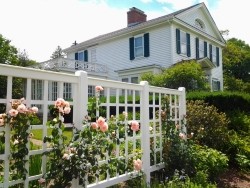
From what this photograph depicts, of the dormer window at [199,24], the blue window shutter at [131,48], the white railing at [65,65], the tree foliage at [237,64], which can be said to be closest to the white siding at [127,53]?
the blue window shutter at [131,48]

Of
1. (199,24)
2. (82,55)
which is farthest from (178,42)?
(82,55)

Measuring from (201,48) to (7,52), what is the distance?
22.2 meters

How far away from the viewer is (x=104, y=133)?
12.0 ft

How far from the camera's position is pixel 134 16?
23.1m

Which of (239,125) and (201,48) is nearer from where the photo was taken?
(239,125)

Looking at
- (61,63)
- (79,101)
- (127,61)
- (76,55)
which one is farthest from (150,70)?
(79,101)

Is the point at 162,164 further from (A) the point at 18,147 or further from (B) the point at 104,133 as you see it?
(A) the point at 18,147

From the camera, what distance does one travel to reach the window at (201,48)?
68.9ft

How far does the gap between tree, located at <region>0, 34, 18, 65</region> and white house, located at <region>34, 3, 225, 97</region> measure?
11.1 metres

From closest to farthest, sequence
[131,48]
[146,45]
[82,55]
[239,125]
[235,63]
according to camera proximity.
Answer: [239,125] → [146,45] → [131,48] → [82,55] → [235,63]

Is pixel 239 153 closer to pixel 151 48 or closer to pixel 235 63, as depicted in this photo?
pixel 151 48

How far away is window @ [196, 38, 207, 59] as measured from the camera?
21.0 meters

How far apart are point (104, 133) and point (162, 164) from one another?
7.65 feet

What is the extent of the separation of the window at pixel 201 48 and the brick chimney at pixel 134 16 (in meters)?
5.19
